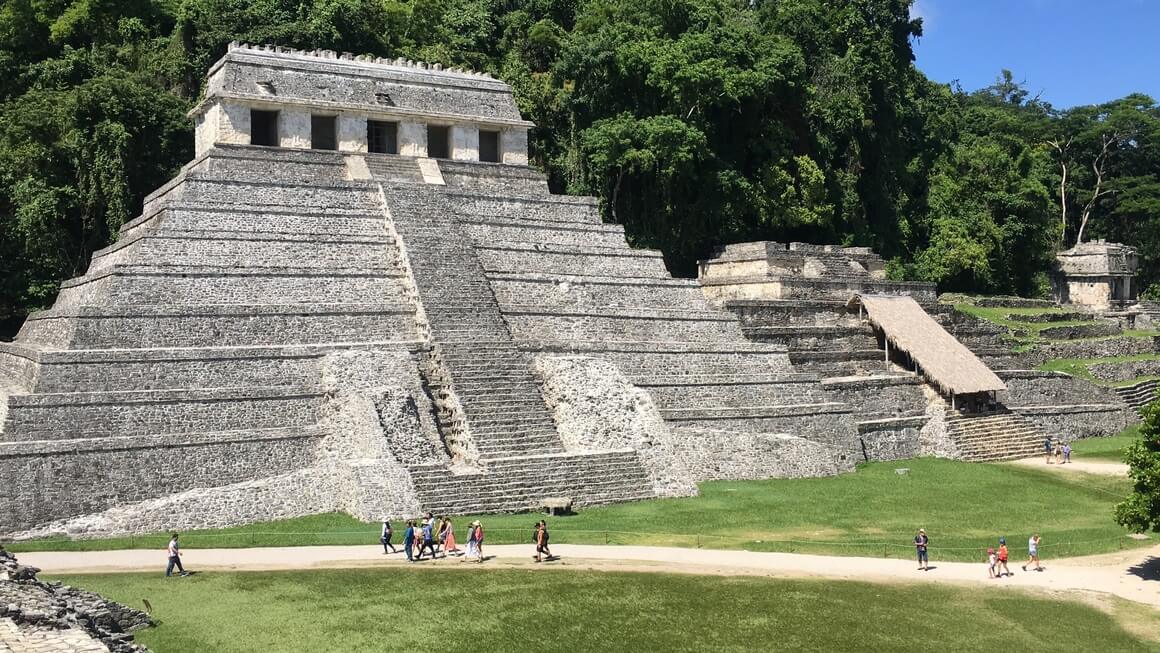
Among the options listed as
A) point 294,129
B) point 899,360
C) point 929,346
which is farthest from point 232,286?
point 929,346

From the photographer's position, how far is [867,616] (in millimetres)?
19672

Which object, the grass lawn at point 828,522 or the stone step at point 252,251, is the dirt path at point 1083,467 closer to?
the grass lawn at point 828,522

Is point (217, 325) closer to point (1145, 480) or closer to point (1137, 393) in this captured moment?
point (1145, 480)

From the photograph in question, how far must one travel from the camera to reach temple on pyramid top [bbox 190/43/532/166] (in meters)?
38.5

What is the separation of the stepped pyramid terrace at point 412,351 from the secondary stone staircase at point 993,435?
0.36 feet

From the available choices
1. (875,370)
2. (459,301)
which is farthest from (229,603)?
(875,370)

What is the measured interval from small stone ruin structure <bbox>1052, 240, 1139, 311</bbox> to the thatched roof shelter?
24854mm

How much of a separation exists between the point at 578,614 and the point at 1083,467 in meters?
23.7

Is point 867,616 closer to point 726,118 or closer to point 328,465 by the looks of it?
point 328,465

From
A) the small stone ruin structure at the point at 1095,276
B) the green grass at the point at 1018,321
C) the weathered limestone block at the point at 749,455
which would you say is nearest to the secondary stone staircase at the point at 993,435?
the weathered limestone block at the point at 749,455

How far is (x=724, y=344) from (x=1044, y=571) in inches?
556

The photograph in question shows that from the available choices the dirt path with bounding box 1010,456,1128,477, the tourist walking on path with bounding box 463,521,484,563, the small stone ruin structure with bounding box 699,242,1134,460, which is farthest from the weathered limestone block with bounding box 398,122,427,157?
the dirt path with bounding box 1010,456,1128,477

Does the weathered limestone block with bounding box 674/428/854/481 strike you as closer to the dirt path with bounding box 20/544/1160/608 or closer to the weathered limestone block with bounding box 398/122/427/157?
the dirt path with bounding box 20/544/1160/608

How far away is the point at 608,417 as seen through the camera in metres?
30.4
